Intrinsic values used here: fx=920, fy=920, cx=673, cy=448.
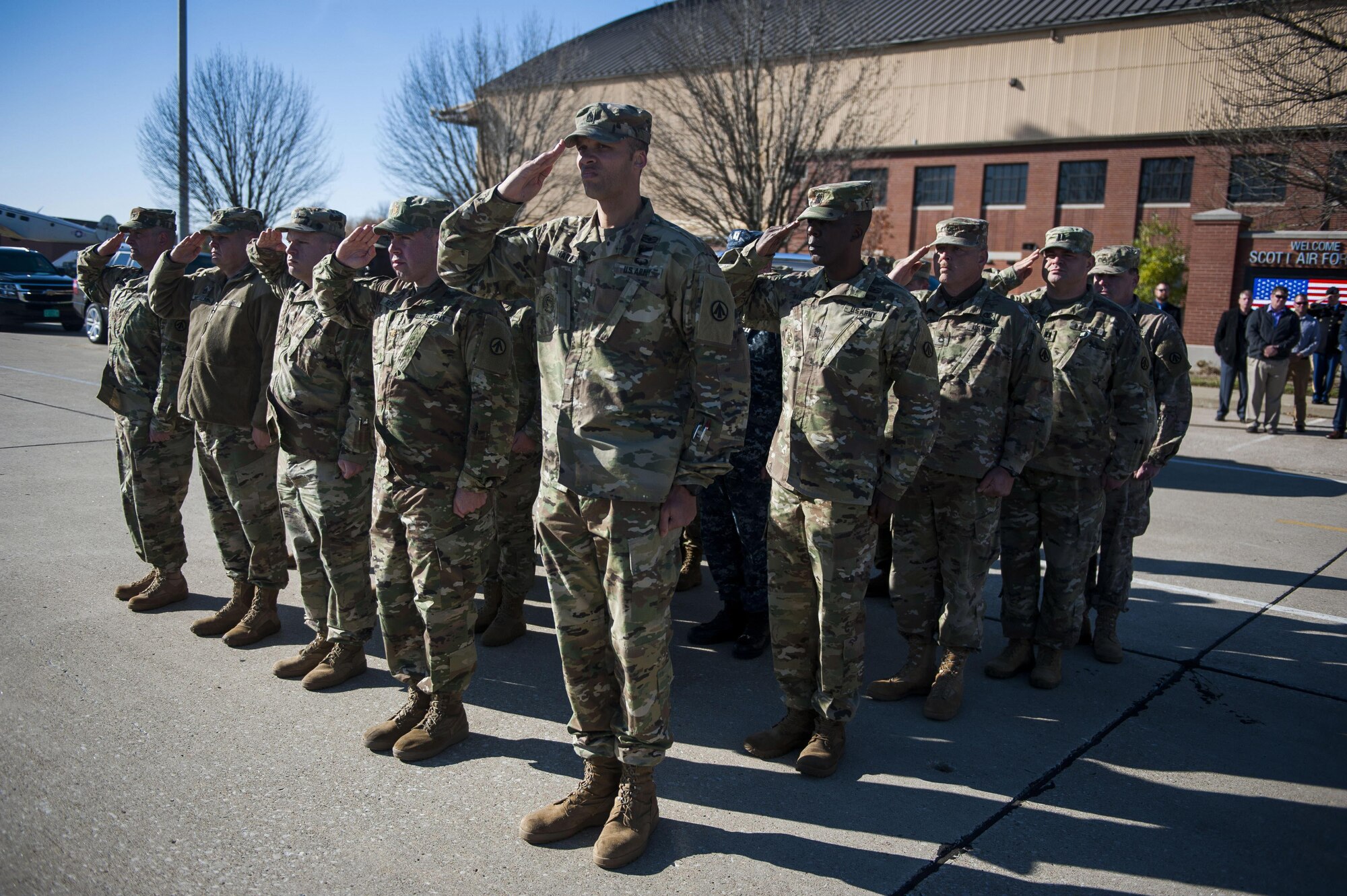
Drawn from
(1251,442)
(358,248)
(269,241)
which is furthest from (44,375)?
(1251,442)

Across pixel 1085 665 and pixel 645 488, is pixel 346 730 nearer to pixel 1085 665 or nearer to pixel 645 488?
pixel 645 488

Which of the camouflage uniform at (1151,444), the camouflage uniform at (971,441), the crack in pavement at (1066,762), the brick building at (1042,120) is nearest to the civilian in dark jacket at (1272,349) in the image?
the crack in pavement at (1066,762)

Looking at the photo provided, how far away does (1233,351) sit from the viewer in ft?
47.9

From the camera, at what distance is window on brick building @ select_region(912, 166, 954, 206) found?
107ft

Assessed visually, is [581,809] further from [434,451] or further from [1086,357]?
[1086,357]

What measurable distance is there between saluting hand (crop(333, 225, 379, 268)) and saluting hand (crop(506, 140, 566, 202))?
3.50 ft

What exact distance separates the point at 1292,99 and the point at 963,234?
15.7 meters

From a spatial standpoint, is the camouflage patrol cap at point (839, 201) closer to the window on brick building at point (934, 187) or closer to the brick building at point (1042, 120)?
the brick building at point (1042, 120)

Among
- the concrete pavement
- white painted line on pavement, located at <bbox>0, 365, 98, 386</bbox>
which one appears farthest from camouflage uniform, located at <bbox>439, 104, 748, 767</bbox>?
white painted line on pavement, located at <bbox>0, 365, 98, 386</bbox>

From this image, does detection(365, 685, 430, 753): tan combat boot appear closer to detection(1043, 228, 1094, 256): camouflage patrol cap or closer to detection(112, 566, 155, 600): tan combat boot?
detection(112, 566, 155, 600): tan combat boot

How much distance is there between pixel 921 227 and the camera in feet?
109

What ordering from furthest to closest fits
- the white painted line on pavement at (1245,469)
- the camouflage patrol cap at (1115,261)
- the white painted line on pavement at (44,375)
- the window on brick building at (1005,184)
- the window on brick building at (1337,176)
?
the window on brick building at (1005,184) < the window on brick building at (1337,176) < the white painted line on pavement at (44,375) < the white painted line on pavement at (1245,469) < the camouflage patrol cap at (1115,261)

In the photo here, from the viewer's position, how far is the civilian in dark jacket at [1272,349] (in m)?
13.3

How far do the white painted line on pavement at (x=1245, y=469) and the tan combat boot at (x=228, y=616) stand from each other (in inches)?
403
